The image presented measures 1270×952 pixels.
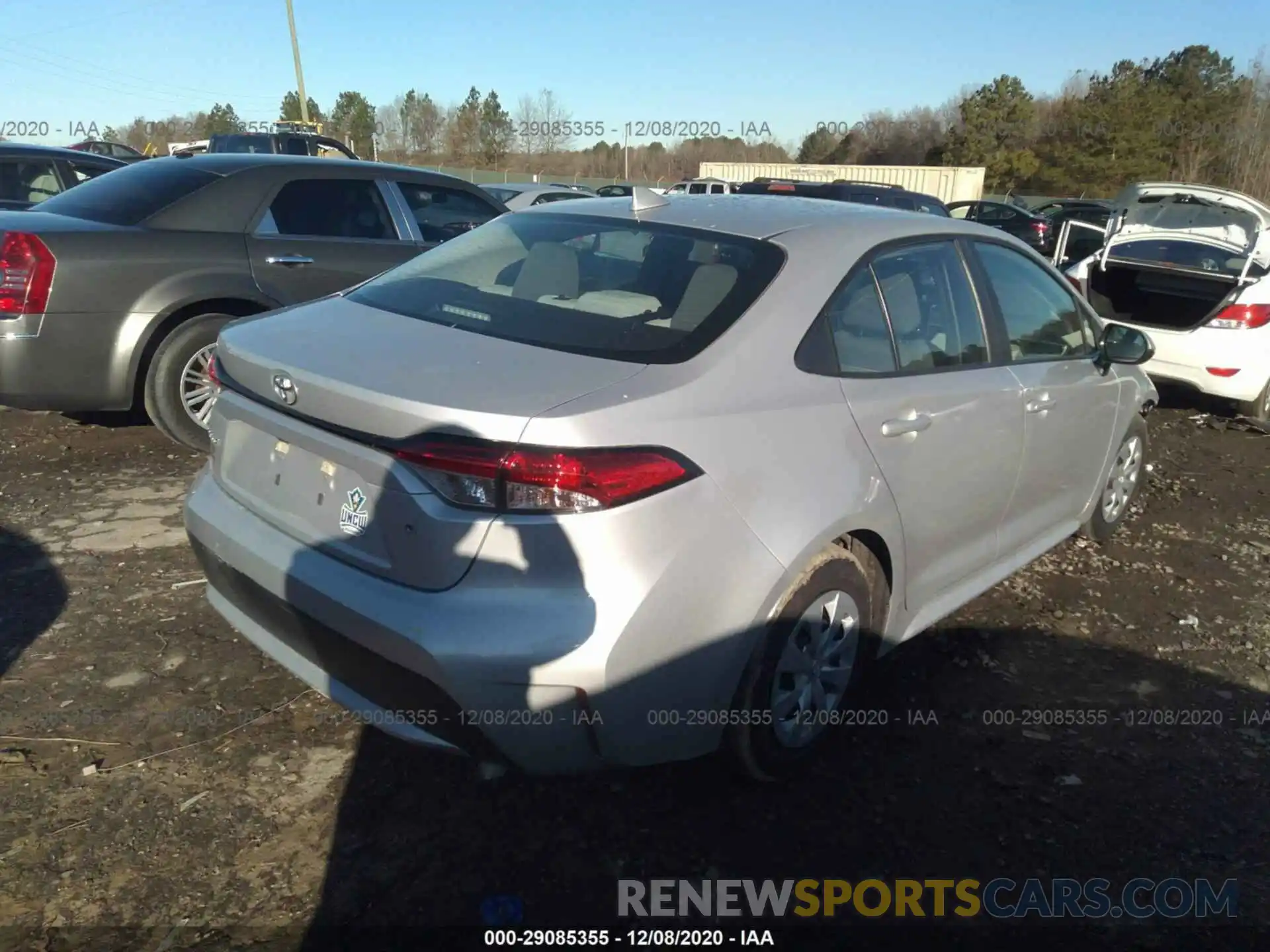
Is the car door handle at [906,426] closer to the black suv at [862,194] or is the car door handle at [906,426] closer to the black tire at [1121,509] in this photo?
the black tire at [1121,509]

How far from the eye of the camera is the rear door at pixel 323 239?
5.51 meters

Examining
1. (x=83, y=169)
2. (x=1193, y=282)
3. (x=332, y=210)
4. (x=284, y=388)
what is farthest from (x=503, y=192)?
(x=284, y=388)

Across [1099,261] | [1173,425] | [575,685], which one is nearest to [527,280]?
[575,685]

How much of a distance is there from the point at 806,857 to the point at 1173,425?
21.6ft

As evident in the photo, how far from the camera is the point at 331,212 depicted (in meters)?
5.88

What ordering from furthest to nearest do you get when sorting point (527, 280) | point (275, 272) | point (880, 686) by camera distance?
point (275, 272) → point (880, 686) → point (527, 280)

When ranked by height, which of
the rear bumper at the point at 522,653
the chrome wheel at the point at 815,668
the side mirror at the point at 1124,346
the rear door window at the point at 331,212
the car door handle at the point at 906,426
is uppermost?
the rear door window at the point at 331,212

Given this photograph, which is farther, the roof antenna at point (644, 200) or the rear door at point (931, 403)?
the roof antenna at point (644, 200)

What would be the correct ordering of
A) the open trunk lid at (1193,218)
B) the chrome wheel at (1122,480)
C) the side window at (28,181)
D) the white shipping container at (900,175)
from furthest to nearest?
the white shipping container at (900,175) → the side window at (28,181) → the open trunk lid at (1193,218) → the chrome wheel at (1122,480)

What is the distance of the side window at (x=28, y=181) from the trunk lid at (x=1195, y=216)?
31.3ft

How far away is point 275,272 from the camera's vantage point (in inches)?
217

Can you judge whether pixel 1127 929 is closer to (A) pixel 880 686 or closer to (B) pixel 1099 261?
(A) pixel 880 686

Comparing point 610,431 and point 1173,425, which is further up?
point 610,431

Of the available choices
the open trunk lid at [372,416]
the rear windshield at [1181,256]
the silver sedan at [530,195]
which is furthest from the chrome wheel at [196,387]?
the rear windshield at [1181,256]
